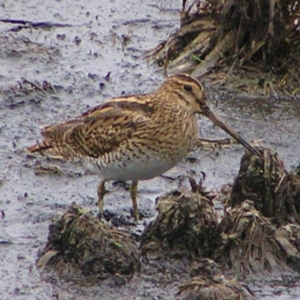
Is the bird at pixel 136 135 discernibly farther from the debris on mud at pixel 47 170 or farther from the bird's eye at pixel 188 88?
the debris on mud at pixel 47 170

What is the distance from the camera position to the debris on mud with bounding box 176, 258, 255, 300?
664 centimetres

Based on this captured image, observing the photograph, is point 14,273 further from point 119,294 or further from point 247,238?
point 247,238

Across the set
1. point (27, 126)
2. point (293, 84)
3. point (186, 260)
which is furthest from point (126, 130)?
point (293, 84)

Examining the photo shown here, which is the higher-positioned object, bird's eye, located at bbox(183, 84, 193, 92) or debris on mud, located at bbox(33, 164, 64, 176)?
bird's eye, located at bbox(183, 84, 193, 92)

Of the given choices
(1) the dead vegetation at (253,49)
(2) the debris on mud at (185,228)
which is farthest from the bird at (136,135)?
(1) the dead vegetation at (253,49)

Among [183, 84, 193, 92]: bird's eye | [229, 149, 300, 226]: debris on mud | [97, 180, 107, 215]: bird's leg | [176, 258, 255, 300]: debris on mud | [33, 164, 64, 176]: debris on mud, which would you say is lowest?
[33, 164, 64, 176]: debris on mud

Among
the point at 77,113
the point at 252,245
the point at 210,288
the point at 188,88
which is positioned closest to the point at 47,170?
the point at 77,113

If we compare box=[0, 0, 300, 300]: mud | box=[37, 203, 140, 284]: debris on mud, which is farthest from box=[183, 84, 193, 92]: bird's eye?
box=[37, 203, 140, 284]: debris on mud

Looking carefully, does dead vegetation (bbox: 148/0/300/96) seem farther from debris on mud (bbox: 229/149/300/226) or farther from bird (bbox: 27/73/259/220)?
debris on mud (bbox: 229/149/300/226)

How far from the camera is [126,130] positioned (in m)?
7.93

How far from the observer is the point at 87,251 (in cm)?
712

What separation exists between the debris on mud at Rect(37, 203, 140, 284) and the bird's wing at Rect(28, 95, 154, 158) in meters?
0.87

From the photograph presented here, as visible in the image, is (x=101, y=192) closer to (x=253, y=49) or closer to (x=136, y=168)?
(x=136, y=168)

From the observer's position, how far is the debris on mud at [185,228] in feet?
24.2
